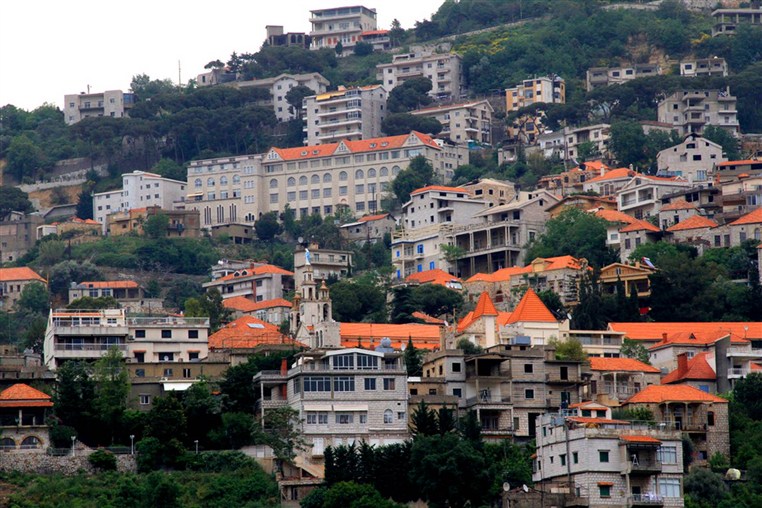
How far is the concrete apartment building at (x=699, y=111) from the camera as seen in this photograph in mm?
159125

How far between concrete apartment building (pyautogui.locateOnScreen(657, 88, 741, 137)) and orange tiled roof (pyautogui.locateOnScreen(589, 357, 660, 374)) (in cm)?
6614

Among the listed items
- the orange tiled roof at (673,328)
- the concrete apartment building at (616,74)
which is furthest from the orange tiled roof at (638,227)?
the concrete apartment building at (616,74)

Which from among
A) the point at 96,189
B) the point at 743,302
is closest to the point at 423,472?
the point at 743,302

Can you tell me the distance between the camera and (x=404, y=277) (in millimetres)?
131750

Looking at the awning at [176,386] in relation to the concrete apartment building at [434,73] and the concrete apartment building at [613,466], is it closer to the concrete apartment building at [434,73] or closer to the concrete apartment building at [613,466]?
the concrete apartment building at [613,466]

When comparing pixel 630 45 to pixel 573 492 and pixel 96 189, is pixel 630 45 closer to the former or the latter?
pixel 96 189

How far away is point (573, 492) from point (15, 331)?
192 ft

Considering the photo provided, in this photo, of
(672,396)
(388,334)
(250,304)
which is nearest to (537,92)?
(250,304)

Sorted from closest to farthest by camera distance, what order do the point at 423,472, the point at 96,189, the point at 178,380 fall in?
the point at 423,472 → the point at 178,380 → the point at 96,189

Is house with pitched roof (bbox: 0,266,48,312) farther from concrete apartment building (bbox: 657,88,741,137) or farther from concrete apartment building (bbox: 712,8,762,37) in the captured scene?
concrete apartment building (bbox: 712,8,762,37)

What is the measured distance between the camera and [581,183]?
146250mm

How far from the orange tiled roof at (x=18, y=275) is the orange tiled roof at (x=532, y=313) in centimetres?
4844

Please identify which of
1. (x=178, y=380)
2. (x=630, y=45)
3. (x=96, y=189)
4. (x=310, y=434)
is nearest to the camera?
(x=310, y=434)

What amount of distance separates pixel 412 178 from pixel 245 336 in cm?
5119
